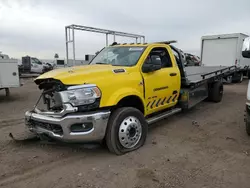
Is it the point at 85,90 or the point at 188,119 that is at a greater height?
the point at 85,90

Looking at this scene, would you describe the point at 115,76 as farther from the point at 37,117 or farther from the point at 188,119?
the point at 188,119

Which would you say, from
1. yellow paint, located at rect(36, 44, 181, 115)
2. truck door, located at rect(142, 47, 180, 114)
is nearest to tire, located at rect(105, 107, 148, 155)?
yellow paint, located at rect(36, 44, 181, 115)

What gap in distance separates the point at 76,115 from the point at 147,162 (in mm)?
1359

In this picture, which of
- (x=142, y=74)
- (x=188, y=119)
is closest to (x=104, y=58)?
(x=142, y=74)

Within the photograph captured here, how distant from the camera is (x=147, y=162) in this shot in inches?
144

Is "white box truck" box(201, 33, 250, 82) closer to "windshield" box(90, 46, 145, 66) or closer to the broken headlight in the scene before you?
"windshield" box(90, 46, 145, 66)

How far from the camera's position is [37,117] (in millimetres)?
3824

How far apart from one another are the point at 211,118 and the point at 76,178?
436cm

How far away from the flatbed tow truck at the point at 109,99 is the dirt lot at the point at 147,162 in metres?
0.35

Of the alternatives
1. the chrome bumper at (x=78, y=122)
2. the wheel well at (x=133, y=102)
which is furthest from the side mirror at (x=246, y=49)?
the chrome bumper at (x=78, y=122)

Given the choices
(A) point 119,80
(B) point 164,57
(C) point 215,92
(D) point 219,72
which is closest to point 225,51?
(D) point 219,72

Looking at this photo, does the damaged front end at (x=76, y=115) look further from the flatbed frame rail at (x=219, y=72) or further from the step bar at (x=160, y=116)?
the flatbed frame rail at (x=219, y=72)

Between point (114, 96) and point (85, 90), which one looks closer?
point (85, 90)

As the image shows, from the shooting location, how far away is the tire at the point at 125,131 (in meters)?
3.74
